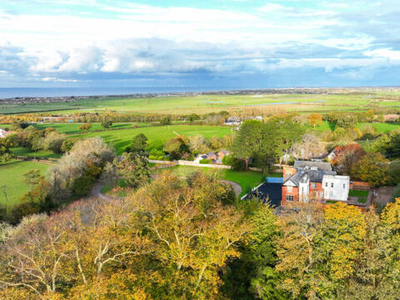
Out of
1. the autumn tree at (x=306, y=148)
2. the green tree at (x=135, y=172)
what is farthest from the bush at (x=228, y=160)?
the green tree at (x=135, y=172)

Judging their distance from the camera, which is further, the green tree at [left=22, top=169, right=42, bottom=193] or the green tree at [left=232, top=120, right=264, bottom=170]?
the green tree at [left=232, top=120, right=264, bottom=170]

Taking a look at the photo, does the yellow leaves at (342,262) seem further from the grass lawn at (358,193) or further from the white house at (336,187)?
the grass lawn at (358,193)

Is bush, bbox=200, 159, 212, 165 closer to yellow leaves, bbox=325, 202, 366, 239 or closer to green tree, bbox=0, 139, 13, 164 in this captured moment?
green tree, bbox=0, 139, 13, 164

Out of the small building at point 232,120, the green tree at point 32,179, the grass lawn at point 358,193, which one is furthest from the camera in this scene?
the small building at point 232,120

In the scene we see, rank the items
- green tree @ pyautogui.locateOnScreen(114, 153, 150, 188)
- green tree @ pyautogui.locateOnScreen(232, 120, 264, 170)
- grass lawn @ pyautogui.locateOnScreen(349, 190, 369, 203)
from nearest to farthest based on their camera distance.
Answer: grass lawn @ pyautogui.locateOnScreen(349, 190, 369, 203), green tree @ pyautogui.locateOnScreen(114, 153, 150, 188), green tree @ pyautogui.locateOnScreen(232, 120, 264, 170)

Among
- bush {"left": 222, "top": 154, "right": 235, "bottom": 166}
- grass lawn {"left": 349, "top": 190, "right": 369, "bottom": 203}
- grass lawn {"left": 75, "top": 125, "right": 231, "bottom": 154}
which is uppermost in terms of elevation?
grass lawn {"left": 75, "top": 125, "right": 231, "bottom": 154}

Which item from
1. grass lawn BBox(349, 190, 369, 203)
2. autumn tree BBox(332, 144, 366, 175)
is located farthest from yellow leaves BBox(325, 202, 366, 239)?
autumn tree BBox(332, 144, 366, 175)

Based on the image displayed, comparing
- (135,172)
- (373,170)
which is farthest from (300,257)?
(135,172)

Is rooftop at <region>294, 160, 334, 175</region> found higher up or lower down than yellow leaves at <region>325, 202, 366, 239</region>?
lower down
